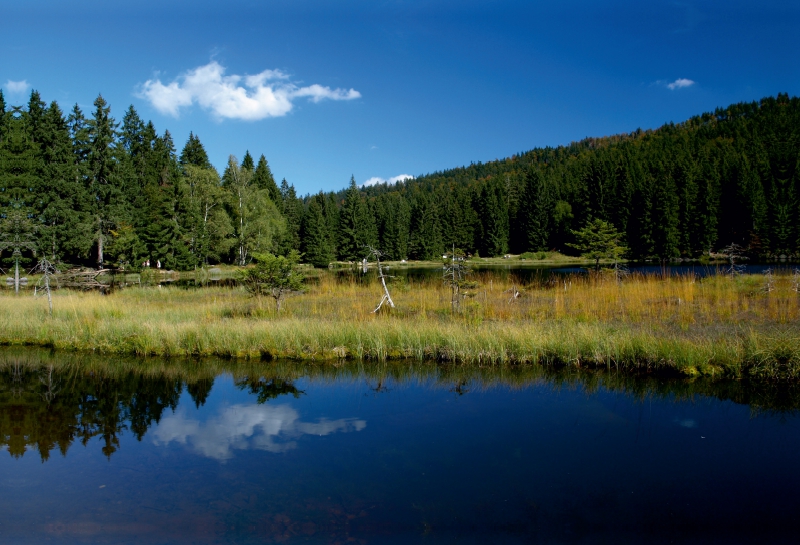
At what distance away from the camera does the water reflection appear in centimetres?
716

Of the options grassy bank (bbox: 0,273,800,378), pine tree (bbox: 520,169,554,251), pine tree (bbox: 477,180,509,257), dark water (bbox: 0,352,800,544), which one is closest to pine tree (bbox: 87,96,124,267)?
grassy bank (bbox: 0,273,800,378)

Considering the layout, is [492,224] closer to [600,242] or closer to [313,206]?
[313,206]

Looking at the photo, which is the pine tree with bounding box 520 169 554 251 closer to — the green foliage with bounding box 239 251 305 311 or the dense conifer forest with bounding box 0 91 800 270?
the dense conifer forest with bounding box 0 91 800 270

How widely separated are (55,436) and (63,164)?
35837mm

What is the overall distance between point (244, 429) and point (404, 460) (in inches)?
110

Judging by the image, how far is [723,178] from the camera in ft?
195

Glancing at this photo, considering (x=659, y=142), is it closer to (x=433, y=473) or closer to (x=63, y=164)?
(x=63, y=164)

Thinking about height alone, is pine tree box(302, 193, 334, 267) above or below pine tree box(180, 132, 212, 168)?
below

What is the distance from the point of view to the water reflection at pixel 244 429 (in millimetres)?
7160

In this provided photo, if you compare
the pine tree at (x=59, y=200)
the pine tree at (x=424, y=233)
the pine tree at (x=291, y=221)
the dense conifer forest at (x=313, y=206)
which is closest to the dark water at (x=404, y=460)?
the dense conifer forest at (x=313, y=206)

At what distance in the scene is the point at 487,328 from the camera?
11836mm

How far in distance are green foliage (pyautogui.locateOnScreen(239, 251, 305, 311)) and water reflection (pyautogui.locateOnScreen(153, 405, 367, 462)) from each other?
20.5 ft

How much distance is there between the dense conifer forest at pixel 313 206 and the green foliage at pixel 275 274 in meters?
9.63

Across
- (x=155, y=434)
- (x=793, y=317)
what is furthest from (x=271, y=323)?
(x=793, y=317)
